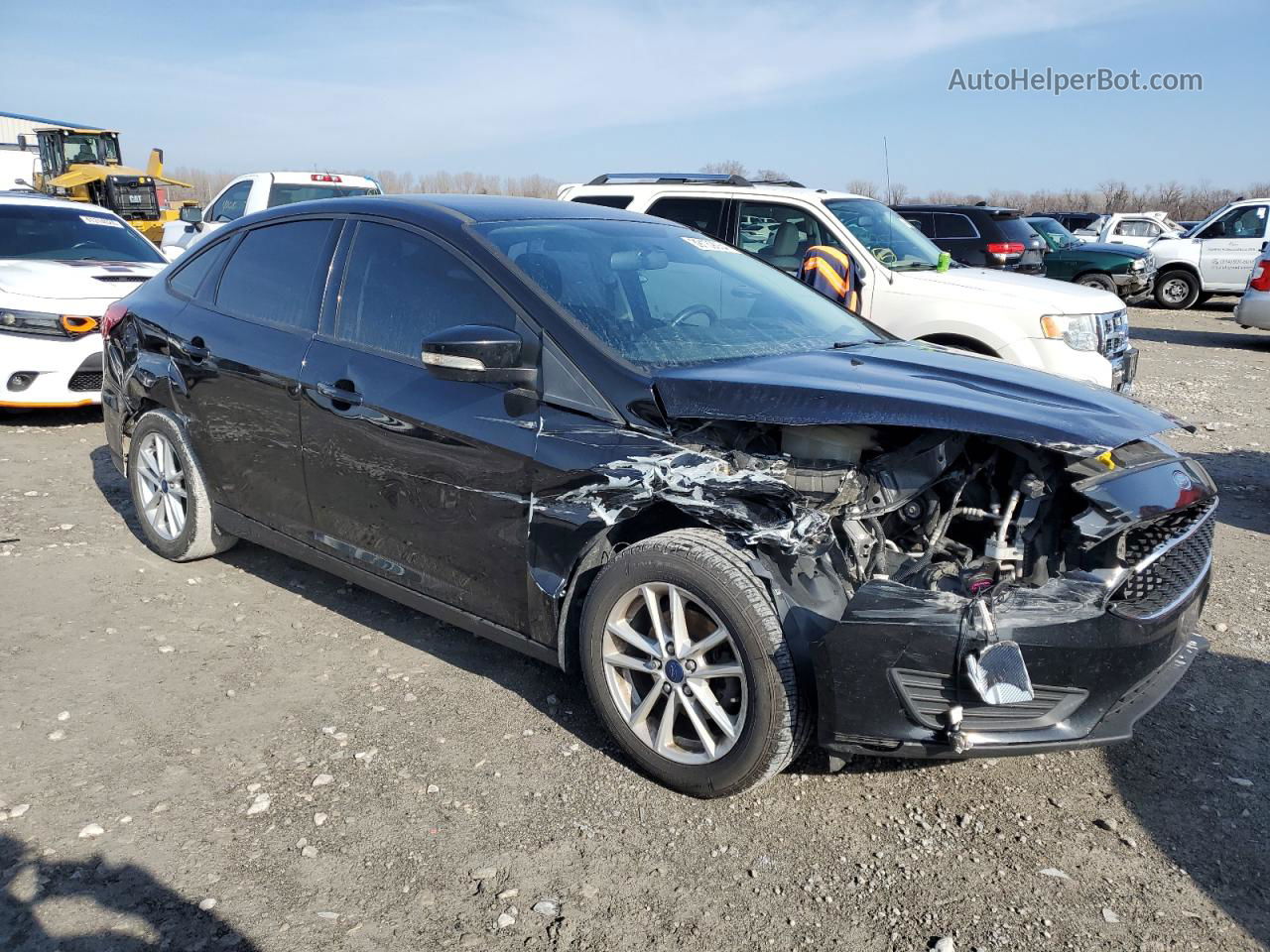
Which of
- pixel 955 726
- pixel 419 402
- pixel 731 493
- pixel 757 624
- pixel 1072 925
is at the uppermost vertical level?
pixel 419 402

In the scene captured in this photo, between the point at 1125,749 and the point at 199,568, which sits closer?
the point at 1125,749

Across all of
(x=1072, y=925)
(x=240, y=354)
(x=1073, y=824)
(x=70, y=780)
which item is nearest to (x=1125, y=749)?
(x=1073, y=824)

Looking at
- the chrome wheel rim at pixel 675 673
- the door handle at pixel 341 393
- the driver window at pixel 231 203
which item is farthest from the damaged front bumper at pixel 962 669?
the driver window at pixel 231 203

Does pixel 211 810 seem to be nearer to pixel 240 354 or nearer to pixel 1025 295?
pixel 240 354

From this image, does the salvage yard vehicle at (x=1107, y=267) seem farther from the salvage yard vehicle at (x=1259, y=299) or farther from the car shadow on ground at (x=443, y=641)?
the car shadow on ground at (x=443, y=641)

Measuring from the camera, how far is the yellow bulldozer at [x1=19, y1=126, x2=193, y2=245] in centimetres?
2023

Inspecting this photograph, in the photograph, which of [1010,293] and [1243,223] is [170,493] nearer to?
[1010,293]

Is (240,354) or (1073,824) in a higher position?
(240,354)

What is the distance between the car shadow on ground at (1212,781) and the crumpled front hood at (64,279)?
296 inches

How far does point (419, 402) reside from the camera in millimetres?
3572

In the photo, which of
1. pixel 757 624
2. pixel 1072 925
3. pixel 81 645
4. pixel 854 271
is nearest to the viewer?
pixel 1072 925

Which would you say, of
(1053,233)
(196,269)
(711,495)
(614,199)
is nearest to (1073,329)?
(614,199)

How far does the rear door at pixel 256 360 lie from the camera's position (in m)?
4.11

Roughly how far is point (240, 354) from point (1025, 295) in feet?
17.0
